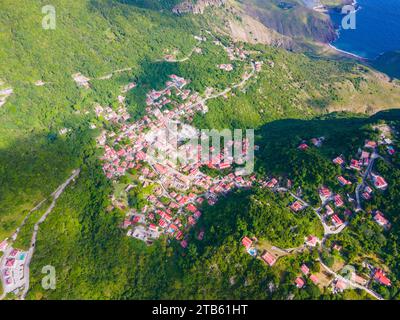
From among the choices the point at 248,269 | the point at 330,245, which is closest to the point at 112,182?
the point at 248,269

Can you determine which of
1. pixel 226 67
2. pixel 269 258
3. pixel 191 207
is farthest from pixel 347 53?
pixel 269 258

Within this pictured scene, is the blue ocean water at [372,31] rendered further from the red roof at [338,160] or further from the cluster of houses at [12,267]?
the cluster of houses at [12,267]

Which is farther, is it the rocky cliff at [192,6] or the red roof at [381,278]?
the rocky cliff at [192,6]

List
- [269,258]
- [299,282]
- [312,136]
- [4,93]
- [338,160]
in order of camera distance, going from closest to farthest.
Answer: [299,282]
[269,258]
[338,160]
[312,136]
[4,93]

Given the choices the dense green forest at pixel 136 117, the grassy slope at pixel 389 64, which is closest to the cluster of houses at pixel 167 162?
the dense green forest at pixel 136 117

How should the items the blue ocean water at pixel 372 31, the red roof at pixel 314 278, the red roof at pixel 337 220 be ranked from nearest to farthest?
the red roof at pixel 314 278
the red roof at pixel 337 220
the blue ocean water at pixel 372 31

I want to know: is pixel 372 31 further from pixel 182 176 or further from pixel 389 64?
pixel 182 176

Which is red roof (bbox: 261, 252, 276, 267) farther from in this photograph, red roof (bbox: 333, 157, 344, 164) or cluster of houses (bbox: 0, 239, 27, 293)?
cluster of houses (bbox: 0, 239, 27, 293)
